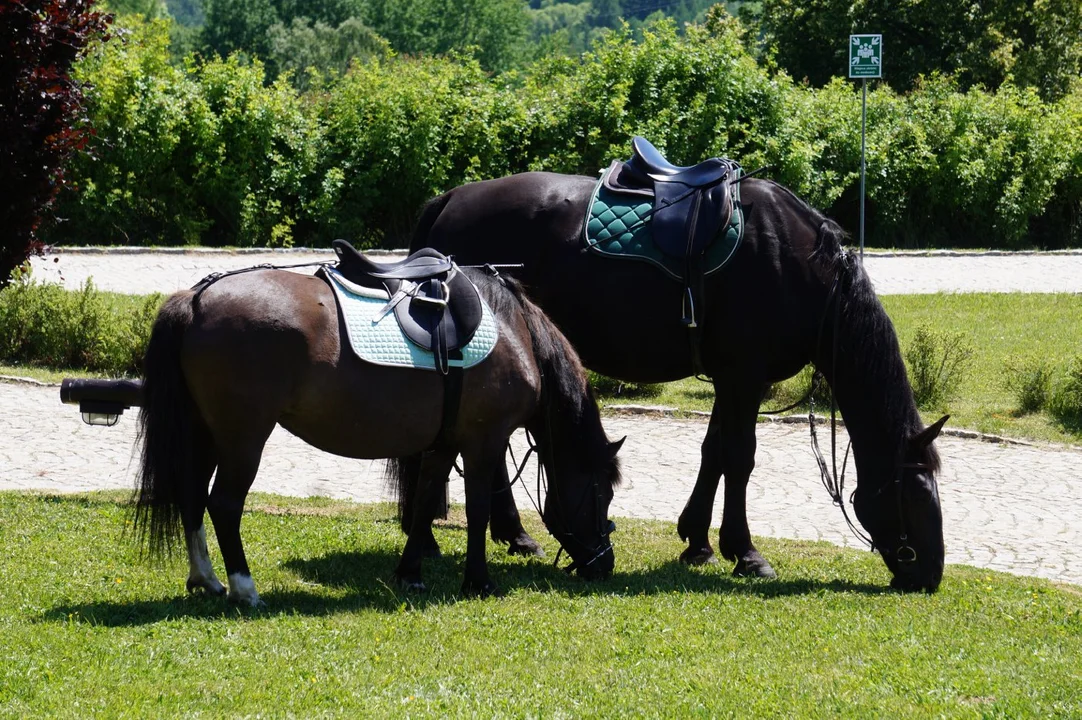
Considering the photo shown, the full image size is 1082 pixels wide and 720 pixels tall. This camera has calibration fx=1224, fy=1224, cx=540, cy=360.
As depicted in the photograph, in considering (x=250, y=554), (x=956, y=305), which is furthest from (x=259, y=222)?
(x=250, y=554)

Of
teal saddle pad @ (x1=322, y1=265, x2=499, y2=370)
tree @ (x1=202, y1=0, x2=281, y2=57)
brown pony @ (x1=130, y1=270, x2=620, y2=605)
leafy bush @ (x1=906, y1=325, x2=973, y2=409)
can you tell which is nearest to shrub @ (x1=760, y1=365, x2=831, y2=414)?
leafy bush @ (x1=906, y1=325, x2=973, y2=409)

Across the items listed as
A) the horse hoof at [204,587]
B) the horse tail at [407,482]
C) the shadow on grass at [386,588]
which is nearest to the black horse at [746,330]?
the shadow on grass at [386,588]

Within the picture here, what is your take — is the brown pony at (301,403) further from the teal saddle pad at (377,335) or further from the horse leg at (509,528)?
the horse leg at (509,528)

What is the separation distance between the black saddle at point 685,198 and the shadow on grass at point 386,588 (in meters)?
1.97

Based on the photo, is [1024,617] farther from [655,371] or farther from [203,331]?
[203,331]

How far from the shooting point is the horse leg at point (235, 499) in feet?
19.3

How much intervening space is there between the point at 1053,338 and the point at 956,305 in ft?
7.72

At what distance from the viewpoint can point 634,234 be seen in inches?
300

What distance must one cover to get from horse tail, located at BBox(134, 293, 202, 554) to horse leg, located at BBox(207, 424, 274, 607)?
17 cm

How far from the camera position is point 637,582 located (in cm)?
713

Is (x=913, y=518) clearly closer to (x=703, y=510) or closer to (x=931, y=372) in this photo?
(x=703, y=510)

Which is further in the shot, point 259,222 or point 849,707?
point 259,222

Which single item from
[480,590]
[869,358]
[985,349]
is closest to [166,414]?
[480,590]

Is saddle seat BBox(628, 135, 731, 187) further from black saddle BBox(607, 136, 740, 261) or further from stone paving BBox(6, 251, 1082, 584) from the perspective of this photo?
stone paving BBox(6, 251, 1082, 584)
